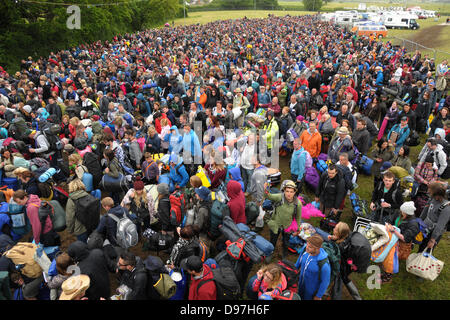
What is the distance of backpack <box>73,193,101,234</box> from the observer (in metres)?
4.82

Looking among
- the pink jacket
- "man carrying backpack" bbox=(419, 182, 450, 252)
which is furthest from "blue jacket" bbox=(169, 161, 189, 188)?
"man carrying backpack" bbox=(419, 182, 450, 252)

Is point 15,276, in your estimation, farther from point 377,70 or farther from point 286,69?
point 377,70

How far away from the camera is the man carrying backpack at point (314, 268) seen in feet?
12.0

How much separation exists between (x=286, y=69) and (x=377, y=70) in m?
4.53

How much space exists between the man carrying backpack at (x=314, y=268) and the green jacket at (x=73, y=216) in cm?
383

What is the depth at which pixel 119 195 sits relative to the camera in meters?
6.55

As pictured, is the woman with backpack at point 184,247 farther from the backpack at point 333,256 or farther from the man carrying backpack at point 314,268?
the backpack at point 333,256

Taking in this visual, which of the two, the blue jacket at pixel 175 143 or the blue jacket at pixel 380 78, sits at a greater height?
the blue jacket at pixel 380 78

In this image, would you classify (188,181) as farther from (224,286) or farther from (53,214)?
(224,286)

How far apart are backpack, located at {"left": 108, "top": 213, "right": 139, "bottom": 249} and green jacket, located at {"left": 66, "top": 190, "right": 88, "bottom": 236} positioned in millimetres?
746

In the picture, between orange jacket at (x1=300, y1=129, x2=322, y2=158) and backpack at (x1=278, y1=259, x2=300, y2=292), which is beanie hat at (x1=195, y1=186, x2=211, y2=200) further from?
orange jacket at (x1=300, y1=129, x2=322, y2=158)

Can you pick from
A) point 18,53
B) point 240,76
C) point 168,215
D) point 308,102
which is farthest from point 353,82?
point 18,53

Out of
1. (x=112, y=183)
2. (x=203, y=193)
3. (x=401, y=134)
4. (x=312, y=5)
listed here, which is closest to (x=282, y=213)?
(x=203, y=193)

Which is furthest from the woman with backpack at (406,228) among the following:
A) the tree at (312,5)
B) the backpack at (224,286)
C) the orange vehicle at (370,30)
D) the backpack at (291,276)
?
the tree at (312,5)
